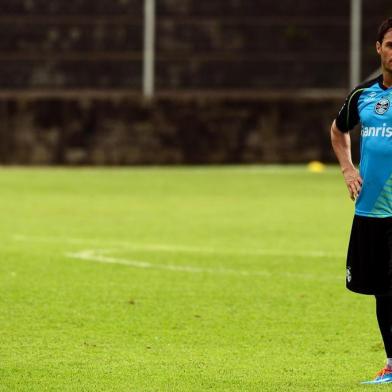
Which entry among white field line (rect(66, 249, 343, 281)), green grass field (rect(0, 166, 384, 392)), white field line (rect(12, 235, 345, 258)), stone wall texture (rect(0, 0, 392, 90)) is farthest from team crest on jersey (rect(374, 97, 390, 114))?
stone wall texture (rect(0, 0, 392, 90))

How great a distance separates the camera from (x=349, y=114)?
7586mm

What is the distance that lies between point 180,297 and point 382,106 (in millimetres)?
4109

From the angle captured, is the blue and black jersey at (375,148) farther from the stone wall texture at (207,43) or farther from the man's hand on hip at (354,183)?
the stone wall texture at (207,43)

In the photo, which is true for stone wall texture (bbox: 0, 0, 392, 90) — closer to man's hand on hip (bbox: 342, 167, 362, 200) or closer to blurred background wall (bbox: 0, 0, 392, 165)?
blurred background wall (bbox: 0, 0, 392, 165)

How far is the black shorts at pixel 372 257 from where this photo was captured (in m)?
7.35

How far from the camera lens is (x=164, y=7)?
33.2 metres

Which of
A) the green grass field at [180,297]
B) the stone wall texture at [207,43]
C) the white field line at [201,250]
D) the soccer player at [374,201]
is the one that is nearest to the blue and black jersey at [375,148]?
the soccer player at [374,201]

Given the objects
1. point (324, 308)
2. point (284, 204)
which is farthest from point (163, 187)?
point (324, 308)

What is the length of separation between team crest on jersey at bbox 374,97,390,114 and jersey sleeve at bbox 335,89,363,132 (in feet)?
0.56

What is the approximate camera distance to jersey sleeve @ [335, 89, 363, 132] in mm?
7512

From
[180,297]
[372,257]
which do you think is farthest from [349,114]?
[180,297]

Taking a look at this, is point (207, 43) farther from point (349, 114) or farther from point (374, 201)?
point (374, 201)

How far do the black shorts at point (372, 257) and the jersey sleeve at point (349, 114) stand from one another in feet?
1.66

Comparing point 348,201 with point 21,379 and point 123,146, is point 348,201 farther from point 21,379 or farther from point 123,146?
point 21,379
